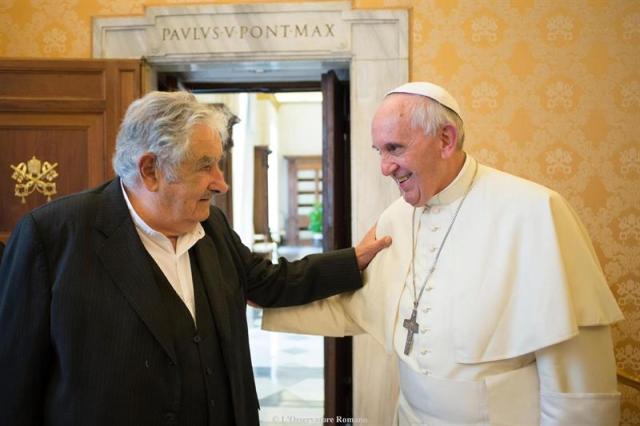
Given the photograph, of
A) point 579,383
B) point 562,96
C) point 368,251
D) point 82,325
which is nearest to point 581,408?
point 579,383

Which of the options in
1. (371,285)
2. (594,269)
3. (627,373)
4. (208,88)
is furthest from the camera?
(208,88)

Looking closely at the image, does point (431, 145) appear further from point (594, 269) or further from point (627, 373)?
point (627, 373)

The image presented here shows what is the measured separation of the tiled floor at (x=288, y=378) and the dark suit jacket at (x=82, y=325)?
2.95 metres

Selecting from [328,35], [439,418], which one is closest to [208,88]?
[328,35]

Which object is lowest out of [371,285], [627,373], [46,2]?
[627,373]

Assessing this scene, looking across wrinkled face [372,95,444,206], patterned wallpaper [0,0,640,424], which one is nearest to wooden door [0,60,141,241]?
patterned wallpaper [0,0,640,424]

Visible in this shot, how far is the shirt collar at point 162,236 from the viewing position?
1.69 metres

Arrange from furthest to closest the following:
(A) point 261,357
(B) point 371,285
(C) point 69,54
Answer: (A) point 261,357, (C) point 69,54, (B) point 371,285

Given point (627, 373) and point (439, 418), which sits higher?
point (439, 418)

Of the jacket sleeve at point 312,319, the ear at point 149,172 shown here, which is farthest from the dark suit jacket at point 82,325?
the jacket sleeve at point 312,319

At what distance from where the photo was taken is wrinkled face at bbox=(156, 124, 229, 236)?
166 cm

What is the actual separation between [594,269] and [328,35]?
2.14 metres

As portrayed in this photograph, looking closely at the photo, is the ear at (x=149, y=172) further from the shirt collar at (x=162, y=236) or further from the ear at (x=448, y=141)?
the ear at (x=448, y=141)

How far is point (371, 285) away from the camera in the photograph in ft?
6.86
